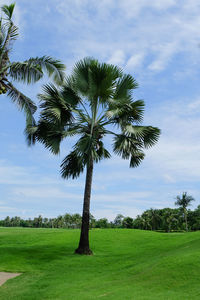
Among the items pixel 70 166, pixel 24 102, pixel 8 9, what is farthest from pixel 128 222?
pixel 8 9

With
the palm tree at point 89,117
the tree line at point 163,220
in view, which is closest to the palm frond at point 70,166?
the palm tree at point 89,117

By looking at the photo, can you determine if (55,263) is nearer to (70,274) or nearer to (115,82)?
(70,274)

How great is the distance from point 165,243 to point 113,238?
4410 millimetres

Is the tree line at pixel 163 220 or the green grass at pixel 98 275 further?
the tree line at pixel 163 220

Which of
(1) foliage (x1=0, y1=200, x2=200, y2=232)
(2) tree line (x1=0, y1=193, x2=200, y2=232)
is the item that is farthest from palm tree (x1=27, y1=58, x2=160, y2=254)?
(1) foliage (x1=0, y1=200, x2=200, y2=232)

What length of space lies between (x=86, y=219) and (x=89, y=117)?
6.06 meters

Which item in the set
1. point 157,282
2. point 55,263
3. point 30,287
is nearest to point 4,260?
point 55,263

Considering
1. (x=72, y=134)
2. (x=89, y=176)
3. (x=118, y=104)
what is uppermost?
(x=118, y=104)

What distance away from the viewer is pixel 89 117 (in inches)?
726

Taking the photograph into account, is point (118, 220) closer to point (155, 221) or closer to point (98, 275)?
point (155, 221)

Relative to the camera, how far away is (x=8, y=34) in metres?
13.4

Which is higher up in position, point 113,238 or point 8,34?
point 8,34

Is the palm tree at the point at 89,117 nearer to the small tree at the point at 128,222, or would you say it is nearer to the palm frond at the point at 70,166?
the palm frond at the point at 70,166

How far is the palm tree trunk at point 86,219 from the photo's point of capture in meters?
17.4
